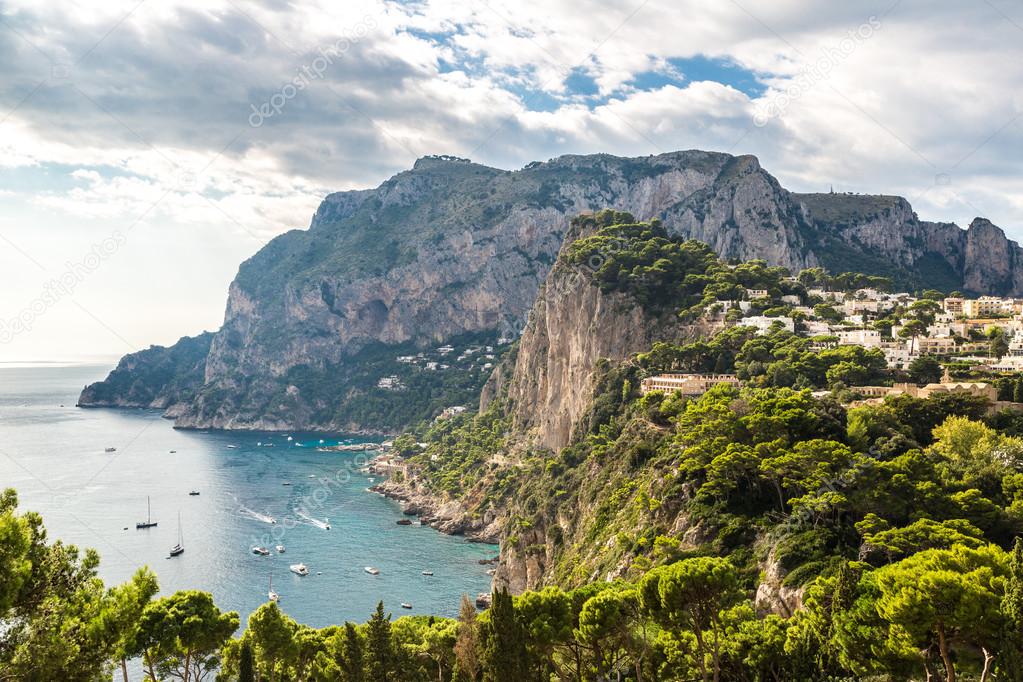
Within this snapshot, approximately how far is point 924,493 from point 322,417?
16326 centimetres

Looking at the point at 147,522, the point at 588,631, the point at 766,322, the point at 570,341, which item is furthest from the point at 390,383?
the point at 588,631

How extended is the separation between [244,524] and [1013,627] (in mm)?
80141

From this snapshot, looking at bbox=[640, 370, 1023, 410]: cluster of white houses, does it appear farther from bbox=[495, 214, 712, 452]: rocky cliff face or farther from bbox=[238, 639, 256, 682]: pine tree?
bbox=[238, 639, 256, 682]: pine tree

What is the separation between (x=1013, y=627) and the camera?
A: 18.0 metres

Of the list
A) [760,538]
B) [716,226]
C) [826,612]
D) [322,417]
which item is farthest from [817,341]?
[322,417]

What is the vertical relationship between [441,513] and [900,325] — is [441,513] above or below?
below

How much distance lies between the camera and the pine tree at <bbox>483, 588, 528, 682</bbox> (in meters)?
23.6

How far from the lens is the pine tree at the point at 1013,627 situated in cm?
1766

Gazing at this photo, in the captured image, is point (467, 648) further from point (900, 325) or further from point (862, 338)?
point (900, 325)

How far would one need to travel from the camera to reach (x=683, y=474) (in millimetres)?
42750

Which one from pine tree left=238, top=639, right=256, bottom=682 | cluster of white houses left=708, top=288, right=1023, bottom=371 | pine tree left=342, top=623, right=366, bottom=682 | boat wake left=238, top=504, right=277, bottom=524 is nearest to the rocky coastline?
boat wake left=238, top=504, right=277, bottom=524

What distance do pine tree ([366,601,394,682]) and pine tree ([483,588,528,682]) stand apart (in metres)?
3.63

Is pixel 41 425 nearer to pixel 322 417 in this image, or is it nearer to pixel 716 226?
pixel 322 417

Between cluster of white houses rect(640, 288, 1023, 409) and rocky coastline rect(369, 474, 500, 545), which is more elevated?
cluster of white houses rect(640, 288, 1023, 409)
